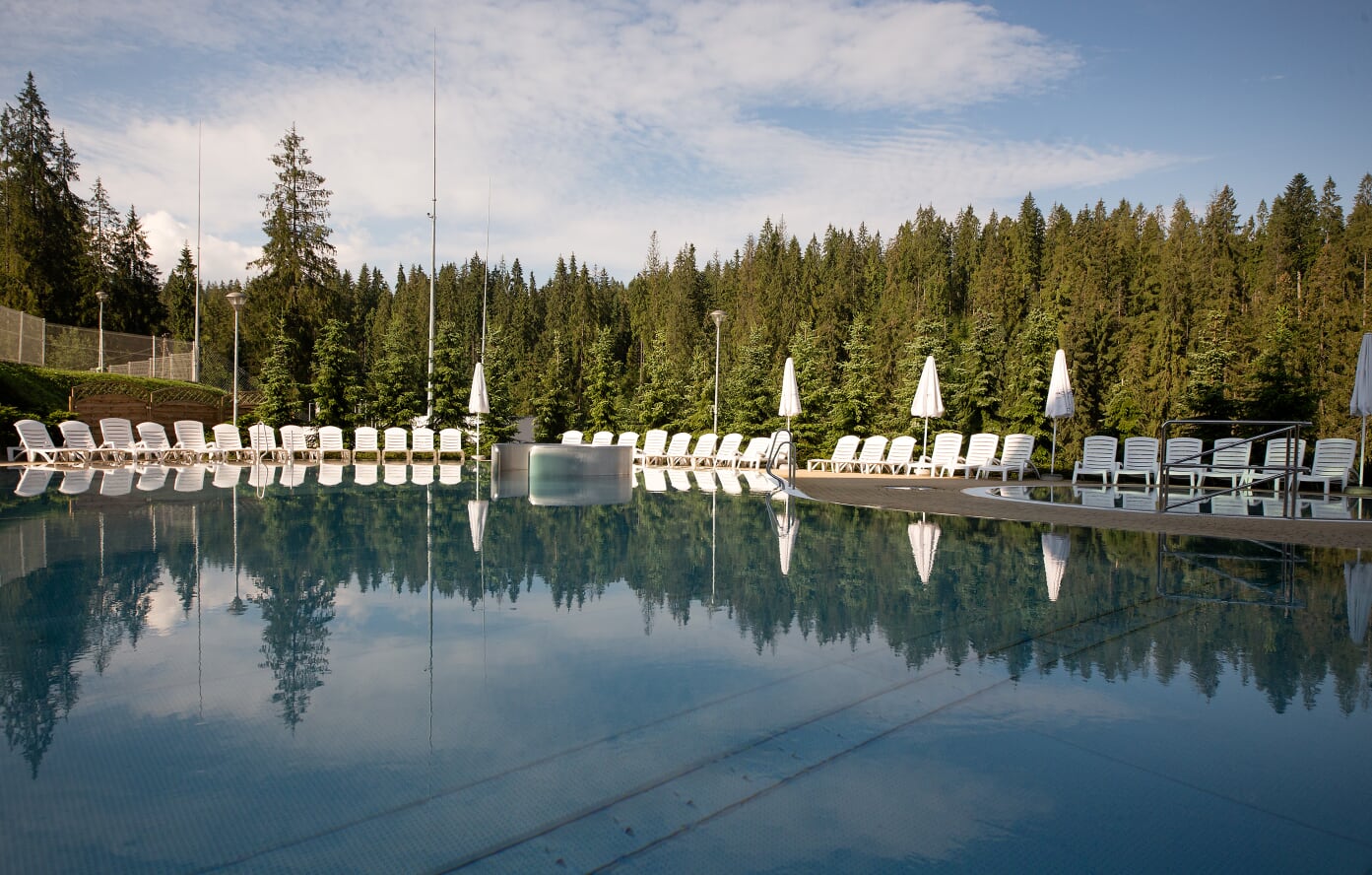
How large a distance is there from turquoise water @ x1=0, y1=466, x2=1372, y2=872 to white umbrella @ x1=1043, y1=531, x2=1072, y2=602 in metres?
0.07

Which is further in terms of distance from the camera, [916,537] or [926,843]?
[916,537]

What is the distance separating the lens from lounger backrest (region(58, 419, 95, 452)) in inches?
594

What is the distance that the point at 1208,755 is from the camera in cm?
221

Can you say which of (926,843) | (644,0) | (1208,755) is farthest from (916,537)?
(644,0)

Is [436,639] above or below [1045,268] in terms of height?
below

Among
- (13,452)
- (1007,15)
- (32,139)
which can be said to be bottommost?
(13,452)

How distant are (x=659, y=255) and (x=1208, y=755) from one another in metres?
55.4

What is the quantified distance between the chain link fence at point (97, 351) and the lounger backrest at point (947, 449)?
20.2m

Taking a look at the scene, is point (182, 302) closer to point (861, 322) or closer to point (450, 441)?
point (450, 441)

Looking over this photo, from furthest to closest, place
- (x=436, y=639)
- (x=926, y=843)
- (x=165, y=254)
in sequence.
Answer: (x=165, y=254) → (x=436, y=639) → (x=926, y=843)

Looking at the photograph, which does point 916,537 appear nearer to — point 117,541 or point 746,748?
point 746,748

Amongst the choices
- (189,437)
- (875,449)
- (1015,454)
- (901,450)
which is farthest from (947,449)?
(189,437)

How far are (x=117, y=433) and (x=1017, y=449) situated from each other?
17.6 metres

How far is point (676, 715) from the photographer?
2.46 m
